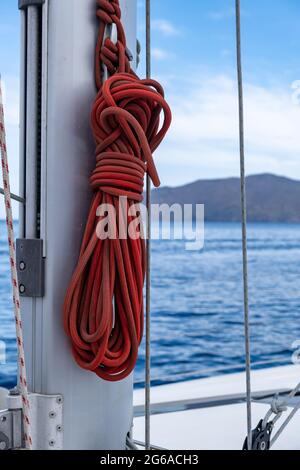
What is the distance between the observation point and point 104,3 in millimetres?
926

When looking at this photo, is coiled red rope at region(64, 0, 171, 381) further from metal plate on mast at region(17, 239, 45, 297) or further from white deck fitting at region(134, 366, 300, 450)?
white deck fitting at region(134, 366, 300, 450)

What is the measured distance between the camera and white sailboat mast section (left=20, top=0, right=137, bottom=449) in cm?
89

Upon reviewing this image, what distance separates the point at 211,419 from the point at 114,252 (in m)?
1.14

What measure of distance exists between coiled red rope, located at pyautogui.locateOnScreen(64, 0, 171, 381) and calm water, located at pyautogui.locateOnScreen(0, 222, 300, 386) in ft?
2.40

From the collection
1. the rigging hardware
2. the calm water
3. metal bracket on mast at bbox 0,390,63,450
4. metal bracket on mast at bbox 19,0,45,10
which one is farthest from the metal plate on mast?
the calm water

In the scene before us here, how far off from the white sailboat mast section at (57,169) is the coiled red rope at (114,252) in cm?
3

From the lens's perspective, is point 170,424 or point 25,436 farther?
point 170,424

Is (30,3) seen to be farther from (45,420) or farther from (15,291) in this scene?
(45,420)

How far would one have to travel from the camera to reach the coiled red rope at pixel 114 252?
2.80 ft

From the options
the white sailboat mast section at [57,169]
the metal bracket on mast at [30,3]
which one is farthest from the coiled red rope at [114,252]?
the metal bracket on mast at [30,3]

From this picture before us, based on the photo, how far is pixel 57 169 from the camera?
0.89 m

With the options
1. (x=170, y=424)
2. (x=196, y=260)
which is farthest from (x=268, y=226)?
(x=170, y=424)
